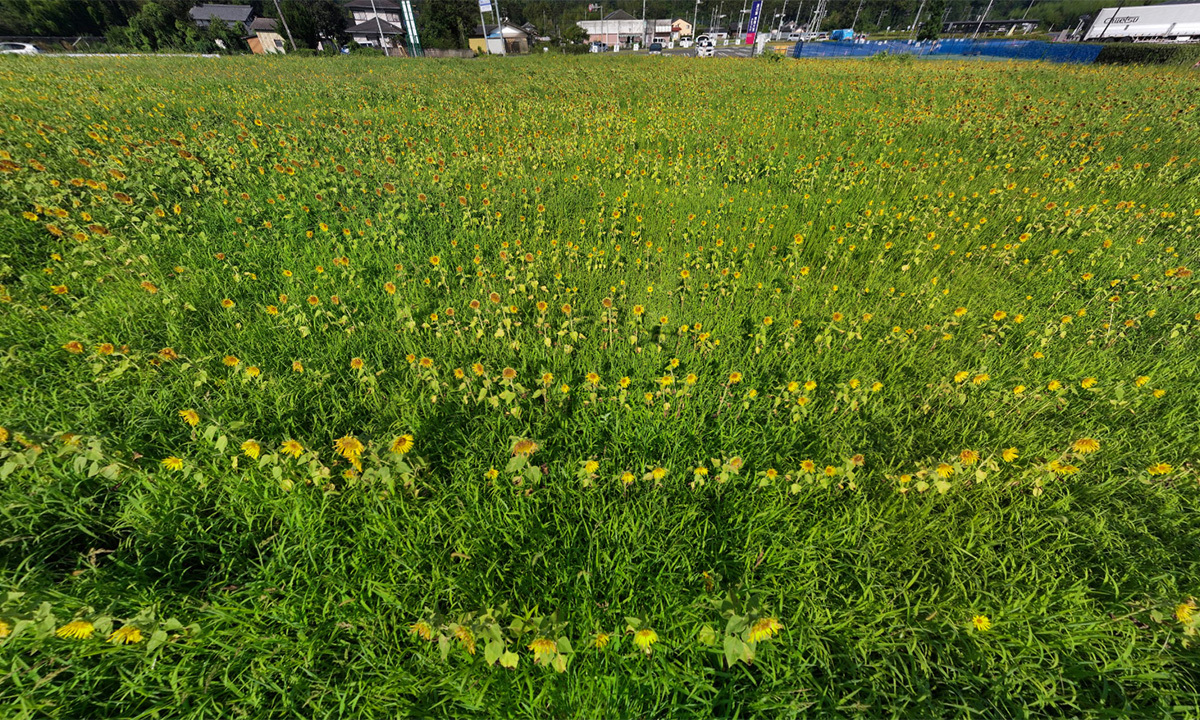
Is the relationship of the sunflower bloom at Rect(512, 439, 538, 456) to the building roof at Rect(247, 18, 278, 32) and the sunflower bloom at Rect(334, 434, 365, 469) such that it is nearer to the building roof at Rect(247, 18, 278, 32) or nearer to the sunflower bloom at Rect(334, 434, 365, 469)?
the sunflower bloom at Rect(334, 434, 365, 469)

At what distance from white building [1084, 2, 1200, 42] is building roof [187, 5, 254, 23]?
99.9 m

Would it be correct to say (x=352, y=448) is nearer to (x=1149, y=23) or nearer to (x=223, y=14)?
(x=1149, y=23)

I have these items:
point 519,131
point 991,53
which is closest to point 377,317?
point 519,131

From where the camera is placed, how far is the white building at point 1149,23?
134 feet

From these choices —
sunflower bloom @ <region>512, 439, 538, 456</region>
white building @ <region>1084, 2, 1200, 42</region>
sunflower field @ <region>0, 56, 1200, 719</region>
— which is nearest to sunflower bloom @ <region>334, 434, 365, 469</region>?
sunflower field @ <region>0, 56, 1200, 719</region>

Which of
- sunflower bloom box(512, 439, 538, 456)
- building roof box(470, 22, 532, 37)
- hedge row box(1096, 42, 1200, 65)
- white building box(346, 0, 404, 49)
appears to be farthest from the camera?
white building box(346, 0, 404, 49)

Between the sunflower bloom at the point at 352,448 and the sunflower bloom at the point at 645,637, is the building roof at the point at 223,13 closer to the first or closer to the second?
the sunflower bloom at the point at 352,448

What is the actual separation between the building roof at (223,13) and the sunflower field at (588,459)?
75.2m

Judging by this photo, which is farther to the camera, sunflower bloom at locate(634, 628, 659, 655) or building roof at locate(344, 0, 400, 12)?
building roof at locate(344, 0, 400, 12)

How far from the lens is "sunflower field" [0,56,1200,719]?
150 cm

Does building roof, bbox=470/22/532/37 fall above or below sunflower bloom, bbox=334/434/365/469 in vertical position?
above

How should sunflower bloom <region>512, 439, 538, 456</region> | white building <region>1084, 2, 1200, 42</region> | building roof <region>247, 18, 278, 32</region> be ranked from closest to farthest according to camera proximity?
sunflower bloom <region>512, 439, 538, 456</region>, white building <region>1084, 2, 1200, 42</region>, building roof <region>247, 18, 278, 32</region>

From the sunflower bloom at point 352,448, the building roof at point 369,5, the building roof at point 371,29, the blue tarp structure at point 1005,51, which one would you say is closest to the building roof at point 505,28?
the building roof at point 371,29

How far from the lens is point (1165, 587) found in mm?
1694
